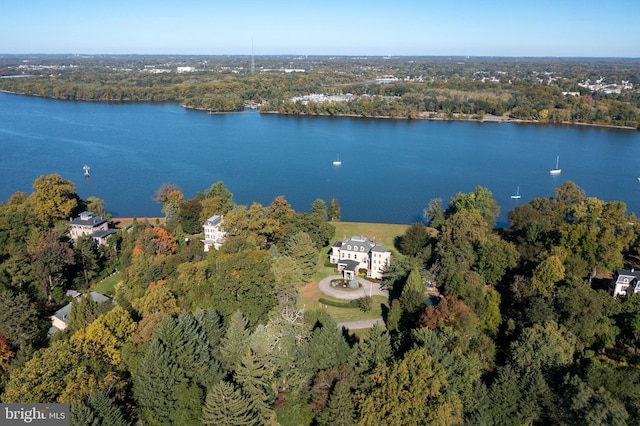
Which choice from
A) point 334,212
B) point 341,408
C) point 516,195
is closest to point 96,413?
point 341,408

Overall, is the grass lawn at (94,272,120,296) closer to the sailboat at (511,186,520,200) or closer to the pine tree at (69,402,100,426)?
the pine tree at (69,402,100,426)

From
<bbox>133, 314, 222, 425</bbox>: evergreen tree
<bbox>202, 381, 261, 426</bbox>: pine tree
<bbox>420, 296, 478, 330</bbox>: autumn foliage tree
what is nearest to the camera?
<bbox>202, 381, 261, 426</bbox>: pine tree

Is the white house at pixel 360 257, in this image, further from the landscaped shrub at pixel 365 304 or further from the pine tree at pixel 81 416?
the pine tree at pixel 81 416

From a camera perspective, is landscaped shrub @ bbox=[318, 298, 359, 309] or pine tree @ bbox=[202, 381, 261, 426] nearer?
pine tree @ bbox=[202, 381, 261, 426]

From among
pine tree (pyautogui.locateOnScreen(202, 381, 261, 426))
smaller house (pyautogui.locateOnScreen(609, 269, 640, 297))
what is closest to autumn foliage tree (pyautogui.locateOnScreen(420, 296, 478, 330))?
pine tree (pyautogui.locateOnScreen(202, 381, 261, 426))

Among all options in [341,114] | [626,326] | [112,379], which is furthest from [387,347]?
[341,114]

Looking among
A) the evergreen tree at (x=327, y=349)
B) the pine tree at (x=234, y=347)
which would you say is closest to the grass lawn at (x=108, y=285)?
the pine tree at (x=234, y=347)

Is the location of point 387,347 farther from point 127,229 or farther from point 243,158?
point 243,158
